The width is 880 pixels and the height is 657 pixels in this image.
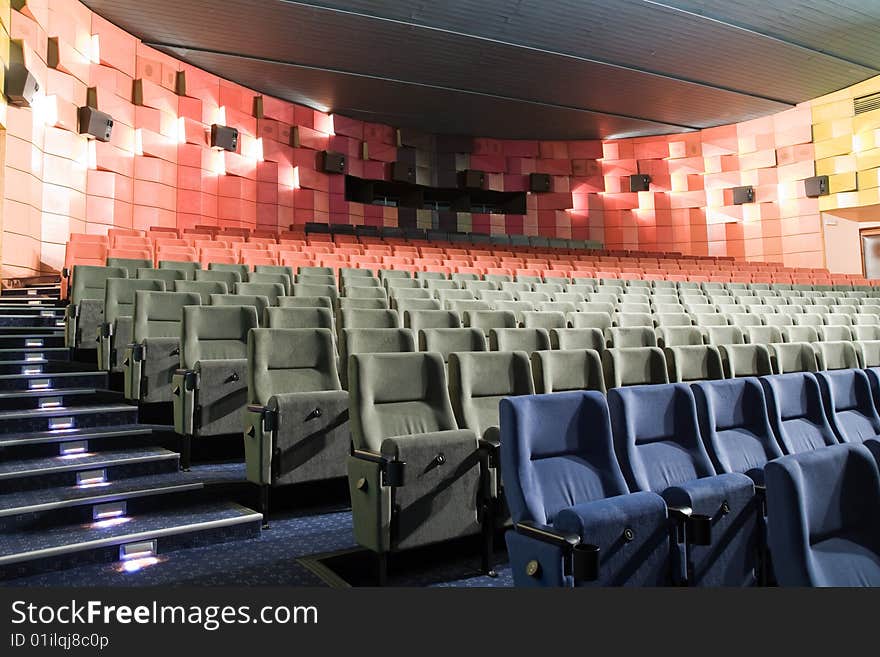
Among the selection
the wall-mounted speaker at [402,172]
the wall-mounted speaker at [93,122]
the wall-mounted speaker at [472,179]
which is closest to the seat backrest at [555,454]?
the wall-mounted speaker at [93,122]

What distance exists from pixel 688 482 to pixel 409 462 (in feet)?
0.85

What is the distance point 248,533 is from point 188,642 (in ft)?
0.92

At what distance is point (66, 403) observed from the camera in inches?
38.3

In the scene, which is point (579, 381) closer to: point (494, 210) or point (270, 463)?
point (270, 463)

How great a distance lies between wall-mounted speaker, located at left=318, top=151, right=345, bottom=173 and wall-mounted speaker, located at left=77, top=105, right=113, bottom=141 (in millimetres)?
1340

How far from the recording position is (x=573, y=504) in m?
0.54

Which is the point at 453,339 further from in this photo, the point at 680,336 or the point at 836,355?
the point at 836,355

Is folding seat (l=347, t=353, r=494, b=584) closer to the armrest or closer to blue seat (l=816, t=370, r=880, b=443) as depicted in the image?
the armrest

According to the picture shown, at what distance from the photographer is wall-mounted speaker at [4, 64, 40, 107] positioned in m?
1.93

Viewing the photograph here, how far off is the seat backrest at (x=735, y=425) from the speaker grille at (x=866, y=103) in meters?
3.69

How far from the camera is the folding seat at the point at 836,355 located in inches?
46.1

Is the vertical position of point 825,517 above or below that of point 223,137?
below

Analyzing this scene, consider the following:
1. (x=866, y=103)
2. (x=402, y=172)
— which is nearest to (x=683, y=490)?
(x=402, y=172)

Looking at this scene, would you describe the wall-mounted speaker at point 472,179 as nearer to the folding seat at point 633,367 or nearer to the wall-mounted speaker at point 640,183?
the wall-mounted speaker at point 640,183
